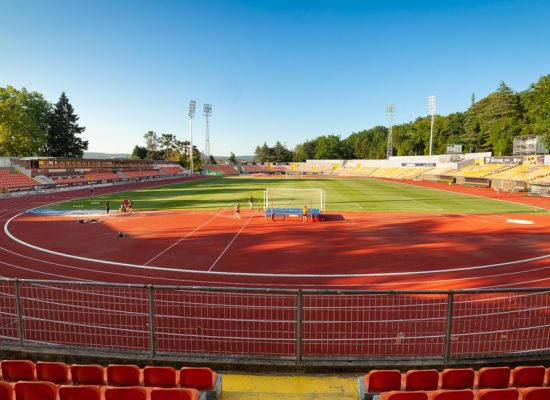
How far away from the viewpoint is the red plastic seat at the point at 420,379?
5.04m

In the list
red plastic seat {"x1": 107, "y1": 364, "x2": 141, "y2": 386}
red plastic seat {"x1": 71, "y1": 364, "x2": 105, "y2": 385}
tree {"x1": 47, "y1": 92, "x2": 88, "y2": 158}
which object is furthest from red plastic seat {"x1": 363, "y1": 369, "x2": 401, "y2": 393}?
tree {"x1": 47, "y1": 92, "x2": 88, "y2": 158}

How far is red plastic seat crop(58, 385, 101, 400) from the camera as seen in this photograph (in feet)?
14.6

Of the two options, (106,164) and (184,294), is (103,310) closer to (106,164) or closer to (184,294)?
(184,294)

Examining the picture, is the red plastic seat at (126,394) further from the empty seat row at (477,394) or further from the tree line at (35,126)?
the tree line at (35,126)

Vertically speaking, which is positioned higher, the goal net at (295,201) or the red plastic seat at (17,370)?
the red plastic seat at (17,370)

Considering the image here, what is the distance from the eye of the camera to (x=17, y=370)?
209 inches

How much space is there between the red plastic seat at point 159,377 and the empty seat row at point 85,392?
0.62 metres

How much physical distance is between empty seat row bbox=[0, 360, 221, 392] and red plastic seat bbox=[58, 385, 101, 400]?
2.11 feet

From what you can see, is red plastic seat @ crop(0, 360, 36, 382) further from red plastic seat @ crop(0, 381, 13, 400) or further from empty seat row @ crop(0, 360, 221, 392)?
red plastic seat @ crop(0, 381, 13, 400)

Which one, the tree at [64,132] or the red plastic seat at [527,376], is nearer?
the red plastic seat at [527,376]

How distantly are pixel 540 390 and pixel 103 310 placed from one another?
11.4 metres

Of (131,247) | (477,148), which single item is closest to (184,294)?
(131,247)

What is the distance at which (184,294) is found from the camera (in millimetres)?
12516

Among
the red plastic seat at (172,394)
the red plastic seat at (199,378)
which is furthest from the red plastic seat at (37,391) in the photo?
the red plastic seat at (199,378)
